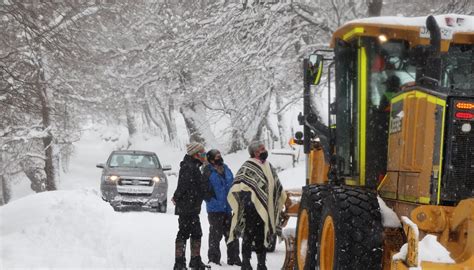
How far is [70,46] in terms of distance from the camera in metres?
11.2

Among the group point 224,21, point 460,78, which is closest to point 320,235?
point 460,78

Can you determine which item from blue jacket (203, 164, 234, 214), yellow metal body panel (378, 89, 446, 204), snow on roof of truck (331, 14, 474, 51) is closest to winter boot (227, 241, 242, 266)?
blue jacket (203, 164, 234, 214)

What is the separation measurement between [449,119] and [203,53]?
42.0ft

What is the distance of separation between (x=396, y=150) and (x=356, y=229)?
0.97 m

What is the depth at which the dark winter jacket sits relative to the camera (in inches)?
334

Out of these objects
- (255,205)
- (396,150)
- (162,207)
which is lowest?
(162,207)

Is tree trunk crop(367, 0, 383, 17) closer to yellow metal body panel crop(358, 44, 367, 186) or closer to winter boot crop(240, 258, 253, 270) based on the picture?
winter boot crop(240, 258, 253, 270)

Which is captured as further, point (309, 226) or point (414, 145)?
point (309, 226)

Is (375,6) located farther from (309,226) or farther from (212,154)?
(309,226)

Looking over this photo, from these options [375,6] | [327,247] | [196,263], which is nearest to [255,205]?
[196,263]

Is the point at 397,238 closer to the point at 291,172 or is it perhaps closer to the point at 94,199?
the point at 94,199

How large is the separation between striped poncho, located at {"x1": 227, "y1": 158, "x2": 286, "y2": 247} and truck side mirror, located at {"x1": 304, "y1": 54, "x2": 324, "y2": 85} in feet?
4.39

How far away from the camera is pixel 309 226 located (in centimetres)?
671

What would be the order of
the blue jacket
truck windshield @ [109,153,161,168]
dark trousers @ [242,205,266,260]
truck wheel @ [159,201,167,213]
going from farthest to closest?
truck windshield @ [109,153,161,168]
truck wheel @ [159,201,167,213]
the blue jacket
dark trousers @ [242,205,266,260]
